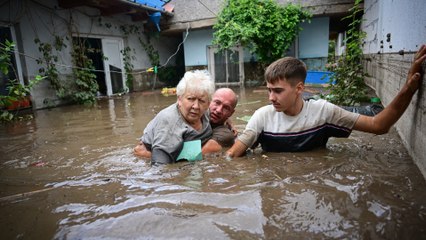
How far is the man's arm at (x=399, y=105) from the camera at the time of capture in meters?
2.04

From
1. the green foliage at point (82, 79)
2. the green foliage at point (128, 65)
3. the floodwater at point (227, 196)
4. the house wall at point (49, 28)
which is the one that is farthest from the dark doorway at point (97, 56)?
the floodwater at point (227, 196)

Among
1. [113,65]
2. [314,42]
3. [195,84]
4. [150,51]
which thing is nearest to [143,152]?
[195,84]

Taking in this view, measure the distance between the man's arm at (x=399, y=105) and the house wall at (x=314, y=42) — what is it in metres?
10.4

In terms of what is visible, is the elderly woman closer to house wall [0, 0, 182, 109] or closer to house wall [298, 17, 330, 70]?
house wall [0, 0, 182, 109]

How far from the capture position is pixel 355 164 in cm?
247

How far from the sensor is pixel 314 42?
1248 cm

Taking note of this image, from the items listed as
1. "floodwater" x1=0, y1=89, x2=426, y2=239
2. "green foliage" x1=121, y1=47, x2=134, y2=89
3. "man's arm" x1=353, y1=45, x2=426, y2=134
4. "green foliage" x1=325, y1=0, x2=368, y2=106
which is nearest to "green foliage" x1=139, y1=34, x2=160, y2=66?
"green foliage" x1=121, y1=47, x2=134, y2=89

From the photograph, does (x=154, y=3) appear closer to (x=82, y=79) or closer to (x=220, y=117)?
(x=82, y=79)

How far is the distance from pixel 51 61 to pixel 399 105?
9733 mm

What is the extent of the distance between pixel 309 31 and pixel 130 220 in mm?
12511

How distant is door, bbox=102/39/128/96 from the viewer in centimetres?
1175

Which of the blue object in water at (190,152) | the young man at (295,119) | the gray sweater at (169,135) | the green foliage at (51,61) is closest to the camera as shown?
the young man at (295,119)

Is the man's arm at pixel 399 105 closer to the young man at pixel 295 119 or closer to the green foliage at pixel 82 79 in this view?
the young man at pixel 295 119

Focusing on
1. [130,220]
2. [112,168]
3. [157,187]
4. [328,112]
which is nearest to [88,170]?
[112,168]
